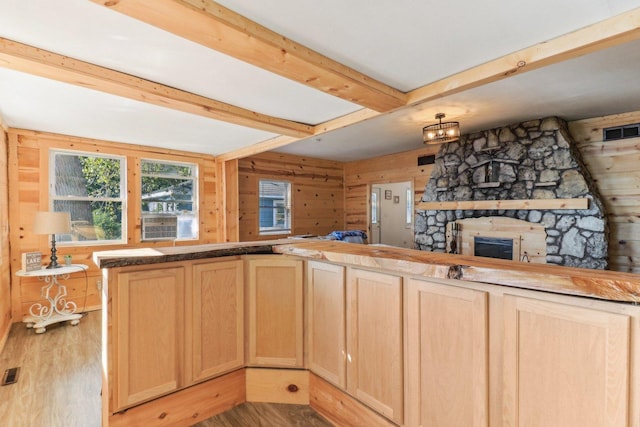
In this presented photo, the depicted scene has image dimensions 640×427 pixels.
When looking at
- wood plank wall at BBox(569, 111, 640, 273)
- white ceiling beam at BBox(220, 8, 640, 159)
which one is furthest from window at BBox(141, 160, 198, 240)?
wood plank wall at BBox(569, 111, 640, 273)

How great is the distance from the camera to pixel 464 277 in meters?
1.26

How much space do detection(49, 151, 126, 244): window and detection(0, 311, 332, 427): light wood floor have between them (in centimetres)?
151

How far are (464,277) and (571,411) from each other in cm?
54

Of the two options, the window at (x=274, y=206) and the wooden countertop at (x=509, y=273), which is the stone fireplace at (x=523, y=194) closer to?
the window at (x=274, y=206)

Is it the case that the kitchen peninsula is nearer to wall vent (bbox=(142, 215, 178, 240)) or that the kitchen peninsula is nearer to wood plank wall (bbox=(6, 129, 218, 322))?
wood plank wall (bbox=(6, 129, 218, 322))

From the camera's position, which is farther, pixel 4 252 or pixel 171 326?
pixel 4 252

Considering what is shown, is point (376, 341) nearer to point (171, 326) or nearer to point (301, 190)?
point (171, 326)

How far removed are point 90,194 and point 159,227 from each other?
3.39ft

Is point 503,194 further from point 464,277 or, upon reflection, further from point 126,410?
point 126,410

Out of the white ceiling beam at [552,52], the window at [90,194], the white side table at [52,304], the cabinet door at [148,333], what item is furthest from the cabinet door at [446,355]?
the window at [90,194]

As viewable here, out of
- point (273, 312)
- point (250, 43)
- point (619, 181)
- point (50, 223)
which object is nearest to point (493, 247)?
point (619, 181)

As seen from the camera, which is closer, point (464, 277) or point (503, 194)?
point (464, 277)

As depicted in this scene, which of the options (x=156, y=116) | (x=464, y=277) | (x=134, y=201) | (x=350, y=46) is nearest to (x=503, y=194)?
(x=350, y=46)

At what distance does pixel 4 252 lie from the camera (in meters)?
3.59
